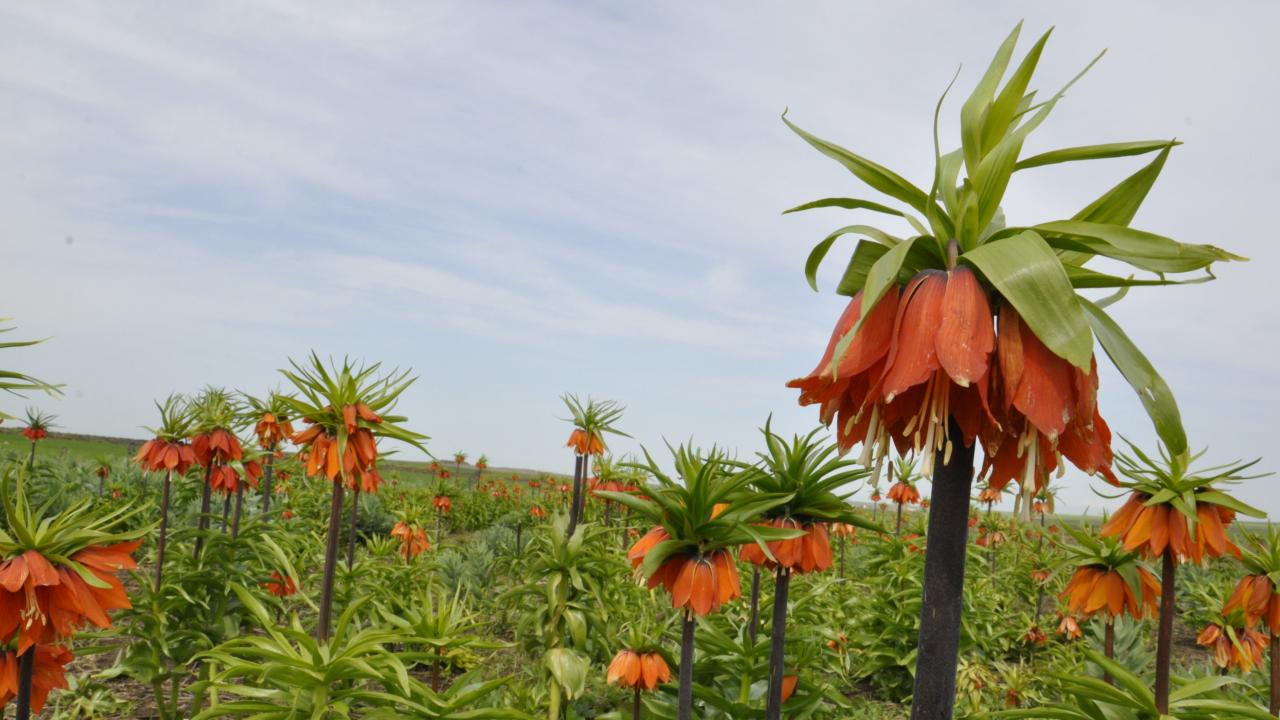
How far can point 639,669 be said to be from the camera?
3.51m

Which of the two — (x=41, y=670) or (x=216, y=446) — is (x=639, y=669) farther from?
(x=216, y=446)

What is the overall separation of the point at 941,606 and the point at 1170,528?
2.20 metres

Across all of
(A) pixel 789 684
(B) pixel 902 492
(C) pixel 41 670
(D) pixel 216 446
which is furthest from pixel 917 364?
(B) pixel 902 492

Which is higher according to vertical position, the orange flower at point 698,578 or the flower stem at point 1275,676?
the orange flower at point 698,578

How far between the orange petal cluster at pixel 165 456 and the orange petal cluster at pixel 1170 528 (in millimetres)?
5062

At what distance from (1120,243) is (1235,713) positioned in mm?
2129

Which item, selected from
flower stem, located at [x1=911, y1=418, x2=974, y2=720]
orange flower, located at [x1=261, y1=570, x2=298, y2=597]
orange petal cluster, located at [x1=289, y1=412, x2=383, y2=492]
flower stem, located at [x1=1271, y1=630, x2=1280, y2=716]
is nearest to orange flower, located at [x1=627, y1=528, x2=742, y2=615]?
flower stem, located at [x1=911, y1=418, x2=974, y2=720]

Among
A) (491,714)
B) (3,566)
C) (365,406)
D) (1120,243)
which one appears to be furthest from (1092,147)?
(3,566)

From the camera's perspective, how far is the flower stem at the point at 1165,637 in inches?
91.4

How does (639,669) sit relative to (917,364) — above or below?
below

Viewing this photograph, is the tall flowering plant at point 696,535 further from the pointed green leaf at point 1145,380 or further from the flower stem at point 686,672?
the pointed green leaf at point 1145,380

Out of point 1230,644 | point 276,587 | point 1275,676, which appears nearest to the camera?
point 1275,676

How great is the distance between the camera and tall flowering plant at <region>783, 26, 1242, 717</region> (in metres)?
1.14

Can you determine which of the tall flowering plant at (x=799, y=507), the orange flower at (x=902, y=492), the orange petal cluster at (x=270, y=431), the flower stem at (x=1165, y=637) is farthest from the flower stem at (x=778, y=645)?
the orange flower at (x=902, y=492)
